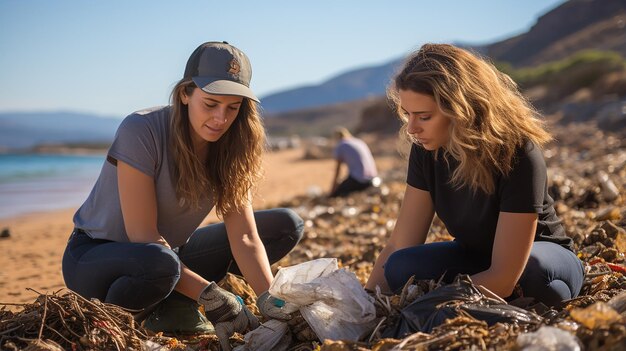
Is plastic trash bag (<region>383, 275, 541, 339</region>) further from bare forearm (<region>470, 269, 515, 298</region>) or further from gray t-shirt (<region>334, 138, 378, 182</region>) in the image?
gray t-shirt (<region>334, 138, 378, 182</region>)

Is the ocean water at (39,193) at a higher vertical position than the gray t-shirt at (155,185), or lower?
lower

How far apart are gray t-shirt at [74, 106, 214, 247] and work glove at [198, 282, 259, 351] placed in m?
0.53

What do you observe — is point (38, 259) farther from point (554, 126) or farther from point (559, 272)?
point (554, 126)

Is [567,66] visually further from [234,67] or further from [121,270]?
[121,270]

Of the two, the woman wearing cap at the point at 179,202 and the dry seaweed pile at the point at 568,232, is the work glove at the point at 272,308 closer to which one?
the woman wearing cap at the point at 179,202

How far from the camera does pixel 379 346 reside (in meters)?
2.37

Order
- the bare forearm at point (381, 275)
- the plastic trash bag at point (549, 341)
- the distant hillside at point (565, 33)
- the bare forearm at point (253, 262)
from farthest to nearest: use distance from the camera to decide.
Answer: the distant hillside at point (565, 33) → the bare forearm at point (253, 262) → the bare forearm at point (381, 275) → the plastic trash bag at point (549, 341)

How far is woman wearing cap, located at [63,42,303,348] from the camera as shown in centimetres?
298

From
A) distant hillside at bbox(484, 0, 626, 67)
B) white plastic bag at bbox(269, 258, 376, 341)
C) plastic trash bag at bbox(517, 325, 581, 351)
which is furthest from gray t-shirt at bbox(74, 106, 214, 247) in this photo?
distant hillside at bbox(484, 0, 626, 67)

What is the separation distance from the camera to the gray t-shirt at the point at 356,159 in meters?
9.17

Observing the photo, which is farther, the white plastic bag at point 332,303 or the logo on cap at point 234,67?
the logo on cap at point 234,67

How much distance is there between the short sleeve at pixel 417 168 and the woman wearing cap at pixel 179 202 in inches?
31.1

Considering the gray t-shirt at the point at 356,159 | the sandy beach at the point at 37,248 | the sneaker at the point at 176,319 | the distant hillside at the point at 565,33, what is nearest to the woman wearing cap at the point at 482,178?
the sandy beach at the point at 37,248

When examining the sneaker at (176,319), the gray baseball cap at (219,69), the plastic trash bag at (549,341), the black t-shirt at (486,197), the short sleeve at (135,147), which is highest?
the gray baseball cap at (219,69)
